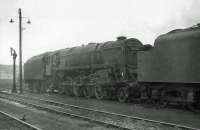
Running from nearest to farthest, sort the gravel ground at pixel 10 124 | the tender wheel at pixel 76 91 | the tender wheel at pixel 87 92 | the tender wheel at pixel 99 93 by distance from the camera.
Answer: the gravel ground at pixel 10 124 < the tender wheel at pixel 99 93 < the tender wheel at pixel 87 92 < the tender wheel at pixel 76 91

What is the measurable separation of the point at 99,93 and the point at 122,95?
Answer: 239cm

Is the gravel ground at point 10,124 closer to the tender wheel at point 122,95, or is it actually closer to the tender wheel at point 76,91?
the tender wheel at point 122,95

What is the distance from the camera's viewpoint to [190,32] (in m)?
11.7

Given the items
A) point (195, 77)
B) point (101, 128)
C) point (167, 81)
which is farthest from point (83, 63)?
point (101, 128)

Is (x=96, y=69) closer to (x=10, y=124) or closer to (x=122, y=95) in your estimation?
(x=122, y=95)

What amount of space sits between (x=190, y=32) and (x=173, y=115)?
9.77 feet

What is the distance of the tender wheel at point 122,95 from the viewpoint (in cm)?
1590

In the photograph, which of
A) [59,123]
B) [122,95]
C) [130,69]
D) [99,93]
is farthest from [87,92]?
[59,123]

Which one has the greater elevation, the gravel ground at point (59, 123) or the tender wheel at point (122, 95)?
the tender wheel at point (122, 95)

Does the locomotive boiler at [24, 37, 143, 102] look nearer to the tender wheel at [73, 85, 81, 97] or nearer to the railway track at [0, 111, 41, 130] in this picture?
the tender wheel at [73, 85, 81, 97]

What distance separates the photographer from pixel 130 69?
54.2 feet

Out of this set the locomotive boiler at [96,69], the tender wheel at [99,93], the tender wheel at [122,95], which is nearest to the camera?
the tender wheel at [122,95]

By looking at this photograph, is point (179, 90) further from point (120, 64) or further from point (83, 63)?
point (83, 63)

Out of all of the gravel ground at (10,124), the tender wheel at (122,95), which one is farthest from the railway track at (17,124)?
the tender wheel at (122,95)
